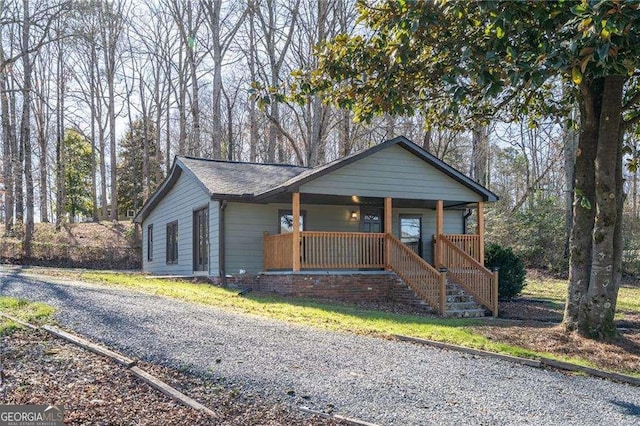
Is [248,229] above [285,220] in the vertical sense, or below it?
below

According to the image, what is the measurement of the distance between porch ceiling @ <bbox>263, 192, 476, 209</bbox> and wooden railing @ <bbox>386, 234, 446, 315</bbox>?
5.90 ft

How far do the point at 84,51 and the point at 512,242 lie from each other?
2574 cm

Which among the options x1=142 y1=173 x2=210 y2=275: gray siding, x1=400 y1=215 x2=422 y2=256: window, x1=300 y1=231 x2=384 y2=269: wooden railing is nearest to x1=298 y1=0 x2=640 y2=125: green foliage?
x1=300 y1=231 x2=384 y2=269: wooden railing

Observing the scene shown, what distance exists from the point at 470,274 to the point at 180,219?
32.0ft

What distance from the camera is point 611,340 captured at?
7.90 m

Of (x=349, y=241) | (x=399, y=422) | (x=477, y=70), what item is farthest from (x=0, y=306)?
(x=349, y=241)

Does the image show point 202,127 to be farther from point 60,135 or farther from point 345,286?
point 345,286

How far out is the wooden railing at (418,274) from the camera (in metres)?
12.3

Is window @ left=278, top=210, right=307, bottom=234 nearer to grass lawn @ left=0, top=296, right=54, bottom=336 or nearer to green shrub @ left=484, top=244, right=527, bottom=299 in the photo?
green shrub @ left=484, top=244, right=527, bottom=299

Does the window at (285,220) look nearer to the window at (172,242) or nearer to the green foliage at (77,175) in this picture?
the window at (172,242)

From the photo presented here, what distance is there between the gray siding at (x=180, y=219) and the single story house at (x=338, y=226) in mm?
68

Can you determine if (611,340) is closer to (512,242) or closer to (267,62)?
(512,242)

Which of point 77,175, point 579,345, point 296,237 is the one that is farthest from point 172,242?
point 77,175

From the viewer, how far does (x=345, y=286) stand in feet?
45.5
